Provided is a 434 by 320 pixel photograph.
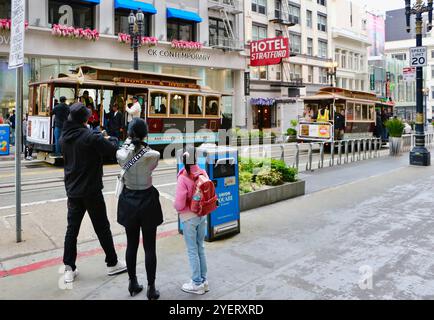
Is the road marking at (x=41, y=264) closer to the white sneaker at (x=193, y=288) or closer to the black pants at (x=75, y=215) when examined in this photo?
the black pants at (x=75, y=215)

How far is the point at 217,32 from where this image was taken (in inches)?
1328

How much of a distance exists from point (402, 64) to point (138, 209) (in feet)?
298

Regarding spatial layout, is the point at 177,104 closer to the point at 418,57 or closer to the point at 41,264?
the point at 418,57

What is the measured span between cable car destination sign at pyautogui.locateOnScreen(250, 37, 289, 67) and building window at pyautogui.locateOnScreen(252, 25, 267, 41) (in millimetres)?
4392

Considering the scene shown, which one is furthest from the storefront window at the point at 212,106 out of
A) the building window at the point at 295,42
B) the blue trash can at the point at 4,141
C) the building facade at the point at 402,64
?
the building facade at the point at 402,64

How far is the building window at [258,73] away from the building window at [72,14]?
54.0 ft

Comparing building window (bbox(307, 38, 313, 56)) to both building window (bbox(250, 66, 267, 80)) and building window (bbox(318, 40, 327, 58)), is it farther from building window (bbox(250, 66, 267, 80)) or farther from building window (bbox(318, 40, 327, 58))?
building window (bbox(250, 66, 267, 80))

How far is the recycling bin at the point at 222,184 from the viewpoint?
20.9ft

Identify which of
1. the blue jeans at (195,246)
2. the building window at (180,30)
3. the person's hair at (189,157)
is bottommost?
the blue jeans at (195,246)

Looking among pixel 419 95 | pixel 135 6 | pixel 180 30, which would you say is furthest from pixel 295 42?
pixel 419 95

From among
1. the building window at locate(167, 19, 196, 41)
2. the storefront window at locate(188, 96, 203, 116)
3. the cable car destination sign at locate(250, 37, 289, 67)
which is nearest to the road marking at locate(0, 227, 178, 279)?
the storefront window at locate(188, 96, 203, 116)

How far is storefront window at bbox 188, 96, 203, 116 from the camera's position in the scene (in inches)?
726

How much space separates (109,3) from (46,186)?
19145 millimetres

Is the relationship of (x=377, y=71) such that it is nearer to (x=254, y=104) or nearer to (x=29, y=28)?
(x=254, y=104)
